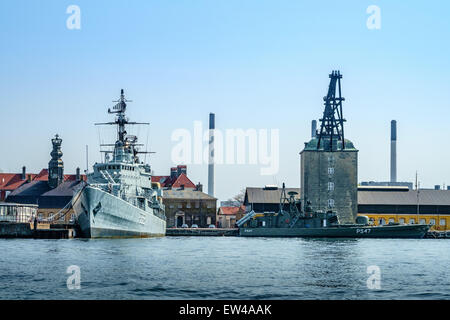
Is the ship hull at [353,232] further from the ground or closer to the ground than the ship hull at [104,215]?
closer to the ground

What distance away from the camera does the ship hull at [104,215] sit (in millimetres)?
62750

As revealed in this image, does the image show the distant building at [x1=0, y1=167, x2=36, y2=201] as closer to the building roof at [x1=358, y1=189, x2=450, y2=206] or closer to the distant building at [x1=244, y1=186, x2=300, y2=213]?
the distant building at [x1=244, y1=186, x2=300, y2=213]

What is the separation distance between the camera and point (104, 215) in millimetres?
63406

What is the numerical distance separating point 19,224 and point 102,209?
13983mm

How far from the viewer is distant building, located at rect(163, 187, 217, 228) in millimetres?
106062

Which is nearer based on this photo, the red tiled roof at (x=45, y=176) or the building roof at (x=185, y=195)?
the building roof at (x=185, y=195)

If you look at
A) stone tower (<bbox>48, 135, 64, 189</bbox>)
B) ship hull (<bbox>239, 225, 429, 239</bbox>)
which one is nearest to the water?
ship hull (<bbox>239, 225, 429, 239</bbox>)

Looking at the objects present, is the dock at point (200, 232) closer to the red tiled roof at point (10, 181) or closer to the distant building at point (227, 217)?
the distant building at point (227, 217)

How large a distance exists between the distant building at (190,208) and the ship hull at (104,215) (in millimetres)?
37416

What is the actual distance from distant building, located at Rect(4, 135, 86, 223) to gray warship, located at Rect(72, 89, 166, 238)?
30.6m

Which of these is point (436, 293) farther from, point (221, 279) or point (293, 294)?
point (221, 279)

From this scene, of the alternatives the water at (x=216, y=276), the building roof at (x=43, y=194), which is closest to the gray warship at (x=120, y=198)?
the water at (x=216, y=276)
